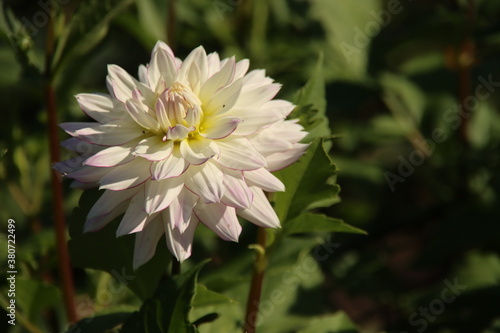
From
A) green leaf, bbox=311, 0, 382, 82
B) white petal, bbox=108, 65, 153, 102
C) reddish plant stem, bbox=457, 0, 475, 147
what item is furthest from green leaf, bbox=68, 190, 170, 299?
reddish plant stem, bbox=457, 0, 475, 147

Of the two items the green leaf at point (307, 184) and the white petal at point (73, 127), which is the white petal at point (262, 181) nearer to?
the green leaf at point (307, 184)

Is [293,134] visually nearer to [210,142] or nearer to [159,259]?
[210,142]

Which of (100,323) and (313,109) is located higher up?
(313,109)

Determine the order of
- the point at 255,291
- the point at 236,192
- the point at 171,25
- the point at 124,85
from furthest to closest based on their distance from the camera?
the point at 171,25 < the point at 255,291 < the point at 124,85 < the point at 236,192

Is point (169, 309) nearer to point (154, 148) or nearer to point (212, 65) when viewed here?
point (154, 148)

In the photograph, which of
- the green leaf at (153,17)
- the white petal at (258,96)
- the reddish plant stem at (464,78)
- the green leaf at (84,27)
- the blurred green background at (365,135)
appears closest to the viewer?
the white petal at (258,96)

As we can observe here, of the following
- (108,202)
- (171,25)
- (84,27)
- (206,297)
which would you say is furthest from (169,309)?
(171,25)

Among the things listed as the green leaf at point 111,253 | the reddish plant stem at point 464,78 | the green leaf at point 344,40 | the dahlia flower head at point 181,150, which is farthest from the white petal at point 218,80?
the reddish plant stem at point 464,78
